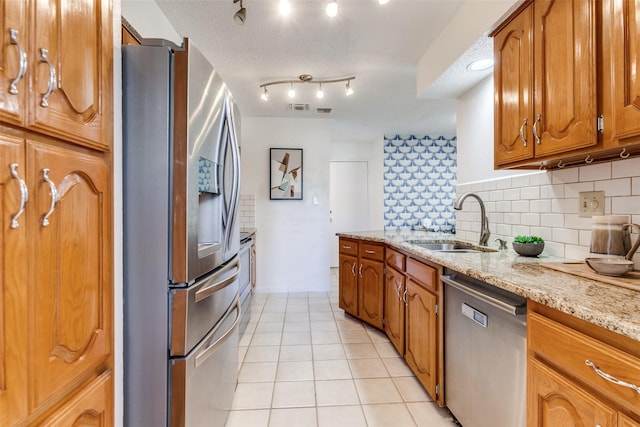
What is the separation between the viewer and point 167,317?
103cm

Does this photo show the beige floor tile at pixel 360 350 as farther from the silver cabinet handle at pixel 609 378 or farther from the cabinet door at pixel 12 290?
the cabinet door at pixel 12 290

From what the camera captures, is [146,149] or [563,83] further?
[563,83]

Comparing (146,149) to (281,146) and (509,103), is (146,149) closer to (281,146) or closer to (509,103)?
(509,103)

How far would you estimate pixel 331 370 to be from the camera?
2037 millimetres

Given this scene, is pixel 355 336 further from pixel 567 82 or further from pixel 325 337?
pixel 567 82

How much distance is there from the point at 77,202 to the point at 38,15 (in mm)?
A: 419

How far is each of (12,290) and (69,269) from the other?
0.16 m

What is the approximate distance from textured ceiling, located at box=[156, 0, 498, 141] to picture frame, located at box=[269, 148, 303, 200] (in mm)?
695

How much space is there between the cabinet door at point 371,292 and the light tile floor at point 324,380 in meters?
0.13

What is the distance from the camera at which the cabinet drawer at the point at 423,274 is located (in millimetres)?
1597

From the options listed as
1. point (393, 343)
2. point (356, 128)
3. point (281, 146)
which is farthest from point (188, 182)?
point (356, 128)

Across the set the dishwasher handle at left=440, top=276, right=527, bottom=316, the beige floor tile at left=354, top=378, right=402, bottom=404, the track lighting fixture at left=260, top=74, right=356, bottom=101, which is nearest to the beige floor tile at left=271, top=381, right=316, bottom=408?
the beige floor tile at left=354, top=378, right=402, bottom=404

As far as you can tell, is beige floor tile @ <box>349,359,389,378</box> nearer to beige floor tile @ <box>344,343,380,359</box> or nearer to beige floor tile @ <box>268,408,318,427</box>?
beige floor tile @ <box>344,343,380,359</box>

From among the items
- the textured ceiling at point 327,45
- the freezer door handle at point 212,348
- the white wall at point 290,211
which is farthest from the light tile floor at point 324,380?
the textured ceiling at point 327,45
